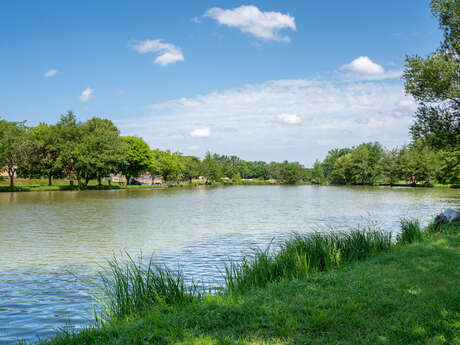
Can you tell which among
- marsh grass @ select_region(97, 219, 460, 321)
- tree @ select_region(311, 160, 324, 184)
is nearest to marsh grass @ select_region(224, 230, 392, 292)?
marsh grass @ select_region(97, 219, 460, 321)

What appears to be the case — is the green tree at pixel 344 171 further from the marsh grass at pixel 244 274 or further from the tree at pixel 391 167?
the marsh grass at pixel 244 274

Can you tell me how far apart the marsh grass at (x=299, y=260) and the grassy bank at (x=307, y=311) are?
0.17ft

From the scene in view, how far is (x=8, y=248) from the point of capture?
593 inches

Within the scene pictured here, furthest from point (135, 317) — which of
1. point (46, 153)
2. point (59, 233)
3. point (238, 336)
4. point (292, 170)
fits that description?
point (292, 170)

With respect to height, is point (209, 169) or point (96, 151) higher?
point (96, 151)

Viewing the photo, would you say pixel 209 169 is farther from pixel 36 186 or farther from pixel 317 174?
pixel 36 186

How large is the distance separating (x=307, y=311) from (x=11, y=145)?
6280cm

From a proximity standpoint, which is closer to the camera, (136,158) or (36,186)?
(36,186)

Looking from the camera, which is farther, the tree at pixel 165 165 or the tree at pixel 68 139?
the tree at pixel 165 165

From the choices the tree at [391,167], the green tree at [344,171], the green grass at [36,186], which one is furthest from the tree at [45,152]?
the green tree at [344,171]

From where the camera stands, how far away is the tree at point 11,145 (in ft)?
183

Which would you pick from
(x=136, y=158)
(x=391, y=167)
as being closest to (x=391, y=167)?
(x=391, y=167)

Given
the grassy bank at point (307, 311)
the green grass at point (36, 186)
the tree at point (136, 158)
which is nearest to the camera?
the grassy bank at point (307, 311)

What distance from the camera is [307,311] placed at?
19.4ft
